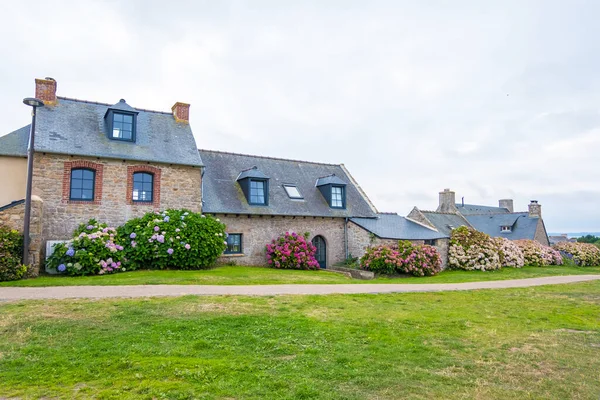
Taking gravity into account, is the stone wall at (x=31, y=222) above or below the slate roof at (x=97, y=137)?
below

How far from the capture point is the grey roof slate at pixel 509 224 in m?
31.1

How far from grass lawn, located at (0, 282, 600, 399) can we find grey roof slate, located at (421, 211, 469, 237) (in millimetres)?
17778

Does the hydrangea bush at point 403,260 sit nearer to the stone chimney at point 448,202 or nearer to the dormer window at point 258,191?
the dormer window at point 258,191

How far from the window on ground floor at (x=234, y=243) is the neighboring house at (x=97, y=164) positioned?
225cm

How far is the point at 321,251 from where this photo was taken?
2056cm

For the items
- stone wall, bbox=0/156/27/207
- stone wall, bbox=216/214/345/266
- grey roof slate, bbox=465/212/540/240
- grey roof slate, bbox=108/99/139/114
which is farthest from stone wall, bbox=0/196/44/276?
grey roof slate, bbox=465/212/540/240

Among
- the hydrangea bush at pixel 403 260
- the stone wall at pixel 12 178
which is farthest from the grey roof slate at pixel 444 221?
the stone wall at pixel 12 178

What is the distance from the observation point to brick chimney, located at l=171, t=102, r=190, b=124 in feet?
61.4

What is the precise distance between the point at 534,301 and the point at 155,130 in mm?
Answer: 15530

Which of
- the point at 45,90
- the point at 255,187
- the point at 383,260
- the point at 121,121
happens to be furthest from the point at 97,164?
the point at 383,260

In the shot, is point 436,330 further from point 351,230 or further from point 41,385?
point 351,230

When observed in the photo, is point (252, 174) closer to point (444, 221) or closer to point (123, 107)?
point (123, 107)

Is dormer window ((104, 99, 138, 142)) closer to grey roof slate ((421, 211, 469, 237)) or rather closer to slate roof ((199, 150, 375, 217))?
slate roof ((199, 150, 375, 217))

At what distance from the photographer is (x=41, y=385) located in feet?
13.2
